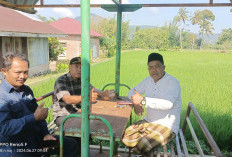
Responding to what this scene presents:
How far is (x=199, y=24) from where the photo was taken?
2948 inches

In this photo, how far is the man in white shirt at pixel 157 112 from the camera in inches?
83.6

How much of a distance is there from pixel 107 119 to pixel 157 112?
59cm

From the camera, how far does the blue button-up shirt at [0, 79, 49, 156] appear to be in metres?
1.65

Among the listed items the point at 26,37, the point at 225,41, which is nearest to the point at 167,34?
the point at 225,41

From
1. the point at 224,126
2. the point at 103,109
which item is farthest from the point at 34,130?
the point at 224,126

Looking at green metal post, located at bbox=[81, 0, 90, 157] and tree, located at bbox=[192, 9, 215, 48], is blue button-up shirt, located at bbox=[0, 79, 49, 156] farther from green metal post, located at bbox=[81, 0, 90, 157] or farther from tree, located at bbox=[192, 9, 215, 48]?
tree, located at bbox=[192, 9, 215, 48]

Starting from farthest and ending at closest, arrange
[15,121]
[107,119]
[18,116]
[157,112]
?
1. [157,112]
2. [107,119]
3. [18,116]
4. [15,121]

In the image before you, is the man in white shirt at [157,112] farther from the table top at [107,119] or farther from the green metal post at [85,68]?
the green metal post at [85,68]

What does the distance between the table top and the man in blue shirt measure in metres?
0.29

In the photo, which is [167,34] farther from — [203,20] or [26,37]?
[26,37]

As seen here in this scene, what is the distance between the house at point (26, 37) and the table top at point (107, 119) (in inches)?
256

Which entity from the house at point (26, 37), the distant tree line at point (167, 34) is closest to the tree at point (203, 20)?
the distant tree line at point (167, 34)

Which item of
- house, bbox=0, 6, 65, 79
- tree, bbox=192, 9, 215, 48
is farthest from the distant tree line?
house, bbox=0, 6, 65, 79

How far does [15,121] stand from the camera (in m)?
1.68
